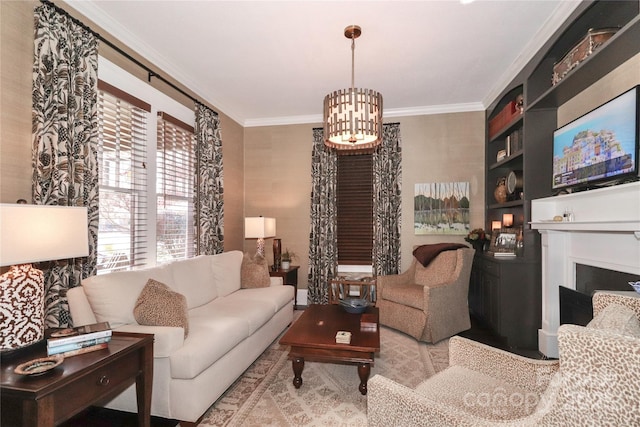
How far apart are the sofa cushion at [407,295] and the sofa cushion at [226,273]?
1.86 meters

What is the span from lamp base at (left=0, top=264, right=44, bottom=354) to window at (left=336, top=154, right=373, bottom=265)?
13.0ft

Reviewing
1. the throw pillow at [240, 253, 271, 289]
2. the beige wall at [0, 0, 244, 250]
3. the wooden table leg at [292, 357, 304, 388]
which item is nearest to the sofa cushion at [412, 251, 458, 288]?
the throw pillow at [240, 253, 271, 289]

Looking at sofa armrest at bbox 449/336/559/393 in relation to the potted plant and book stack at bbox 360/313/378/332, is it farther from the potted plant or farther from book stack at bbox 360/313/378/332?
the potted plant

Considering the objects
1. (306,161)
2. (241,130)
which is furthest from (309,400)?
(241,130)

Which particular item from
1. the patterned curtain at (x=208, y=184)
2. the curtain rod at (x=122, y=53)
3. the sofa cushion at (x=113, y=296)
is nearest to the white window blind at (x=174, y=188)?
the patterned curtain at (x=208, y=184)

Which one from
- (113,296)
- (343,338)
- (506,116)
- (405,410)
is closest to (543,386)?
(405,410)

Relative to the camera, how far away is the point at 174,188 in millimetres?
3609

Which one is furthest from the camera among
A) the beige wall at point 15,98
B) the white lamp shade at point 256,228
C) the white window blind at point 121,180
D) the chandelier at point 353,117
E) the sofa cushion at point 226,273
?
the white lamp shade at point 256,228

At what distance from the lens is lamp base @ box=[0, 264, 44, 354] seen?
1503mm

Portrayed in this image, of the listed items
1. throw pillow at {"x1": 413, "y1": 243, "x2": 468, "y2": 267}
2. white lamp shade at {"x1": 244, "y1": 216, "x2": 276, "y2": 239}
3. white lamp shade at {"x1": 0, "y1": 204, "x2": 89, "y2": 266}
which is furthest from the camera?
white lamp shade at {"x1": 244, "y1": 216, "x2": 276, "y2": 239}

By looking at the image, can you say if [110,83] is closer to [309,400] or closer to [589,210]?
[309,400]

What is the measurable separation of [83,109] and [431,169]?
4.24m

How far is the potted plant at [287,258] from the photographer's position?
15.4 feet

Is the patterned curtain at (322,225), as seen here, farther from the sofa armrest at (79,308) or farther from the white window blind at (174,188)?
the sofa armrest at (79,308)
